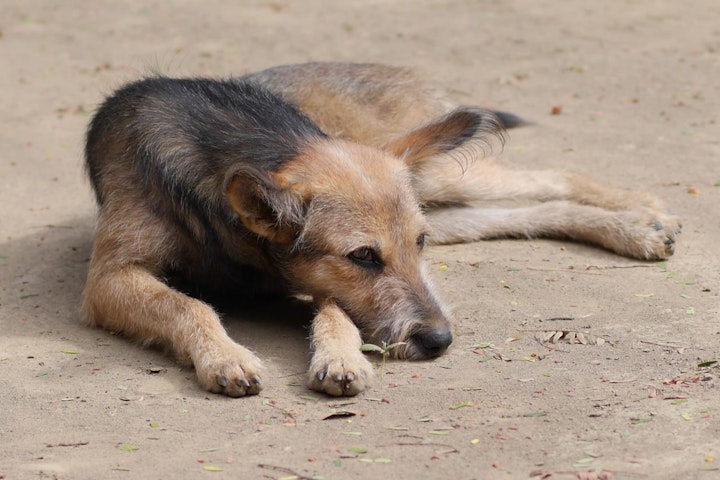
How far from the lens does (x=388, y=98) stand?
824cm

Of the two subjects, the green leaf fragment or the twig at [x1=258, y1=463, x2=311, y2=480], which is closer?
the twig at [x1=258, y1=463, x2=311, y2=480]

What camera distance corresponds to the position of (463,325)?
20.0 feet

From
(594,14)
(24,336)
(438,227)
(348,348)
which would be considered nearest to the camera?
(348,348)

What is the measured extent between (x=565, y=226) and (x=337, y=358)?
299 cm

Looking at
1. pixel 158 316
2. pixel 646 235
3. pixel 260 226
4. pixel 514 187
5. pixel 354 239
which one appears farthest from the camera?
pixel 514 187

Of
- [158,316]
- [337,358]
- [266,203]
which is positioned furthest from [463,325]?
[158,316]

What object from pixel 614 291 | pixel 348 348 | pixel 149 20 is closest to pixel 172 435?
pixel 348 348

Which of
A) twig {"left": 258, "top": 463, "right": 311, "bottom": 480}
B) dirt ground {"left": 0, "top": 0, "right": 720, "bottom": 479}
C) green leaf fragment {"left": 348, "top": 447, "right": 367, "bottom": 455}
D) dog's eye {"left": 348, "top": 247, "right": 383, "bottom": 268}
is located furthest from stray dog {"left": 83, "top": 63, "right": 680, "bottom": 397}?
twig {"left": 258, "top": 463, "right": 311, "bottom": 480}

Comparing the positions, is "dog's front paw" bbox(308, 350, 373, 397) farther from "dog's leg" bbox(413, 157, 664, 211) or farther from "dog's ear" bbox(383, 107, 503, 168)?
"dog's leg" bbox(413, 157, 664, 211)

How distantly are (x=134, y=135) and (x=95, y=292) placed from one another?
0.97 m

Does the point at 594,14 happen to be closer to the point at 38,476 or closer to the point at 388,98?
the point at 388,98

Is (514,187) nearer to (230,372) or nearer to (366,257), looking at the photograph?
(366,257)

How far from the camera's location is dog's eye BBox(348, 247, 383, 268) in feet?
18.6

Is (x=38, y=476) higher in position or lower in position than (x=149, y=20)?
lower
